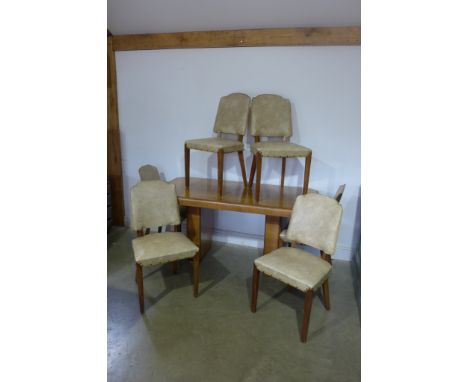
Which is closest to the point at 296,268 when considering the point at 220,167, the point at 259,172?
the point at 259,172

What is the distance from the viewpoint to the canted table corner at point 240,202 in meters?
2.33

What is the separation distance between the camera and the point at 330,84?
2658 millimetres

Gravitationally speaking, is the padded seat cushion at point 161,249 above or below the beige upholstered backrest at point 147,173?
below

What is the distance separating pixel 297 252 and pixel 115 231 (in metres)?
2.25

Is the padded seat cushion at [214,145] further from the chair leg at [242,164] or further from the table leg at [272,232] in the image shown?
the table leg at [272,232]

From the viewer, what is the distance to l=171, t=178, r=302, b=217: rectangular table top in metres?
2.32

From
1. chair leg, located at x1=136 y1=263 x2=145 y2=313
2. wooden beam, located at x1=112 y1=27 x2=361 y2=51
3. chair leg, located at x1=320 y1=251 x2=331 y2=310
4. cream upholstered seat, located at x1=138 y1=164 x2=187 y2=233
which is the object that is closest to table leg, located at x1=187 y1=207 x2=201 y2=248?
cream upholstered seat, located at x1=138 y1=164 x2=187 y2=233

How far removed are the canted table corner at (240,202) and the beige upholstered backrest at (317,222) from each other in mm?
A: 195

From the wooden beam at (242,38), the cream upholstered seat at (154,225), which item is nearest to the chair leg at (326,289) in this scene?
the cream upholstered seat at (154,225)

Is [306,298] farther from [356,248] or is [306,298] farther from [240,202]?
[356,248]

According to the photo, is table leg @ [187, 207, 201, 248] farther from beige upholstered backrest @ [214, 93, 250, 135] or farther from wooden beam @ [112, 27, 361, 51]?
wooden beam @ [112, 27, 361, 51]
